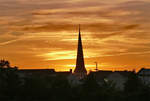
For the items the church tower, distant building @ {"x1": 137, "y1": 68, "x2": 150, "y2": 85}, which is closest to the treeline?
distant building @ {"x1": 137, "y1": 68, "x2": 150, "y2": 85}

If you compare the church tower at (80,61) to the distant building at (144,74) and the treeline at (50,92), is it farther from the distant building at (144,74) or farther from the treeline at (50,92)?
the treeline at (50,92)

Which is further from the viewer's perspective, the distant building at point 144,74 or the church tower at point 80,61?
the church tower at point 80,61

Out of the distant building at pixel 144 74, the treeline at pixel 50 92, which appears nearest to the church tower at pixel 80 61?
the distant building at pixel 144 74

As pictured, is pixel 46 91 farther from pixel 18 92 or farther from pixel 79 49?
pixel 79 49

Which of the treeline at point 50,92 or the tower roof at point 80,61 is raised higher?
the tower roof at point 80,61

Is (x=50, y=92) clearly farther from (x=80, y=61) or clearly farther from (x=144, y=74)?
(x=80, y=61)

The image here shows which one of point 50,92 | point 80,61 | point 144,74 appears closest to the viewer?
point 50,92

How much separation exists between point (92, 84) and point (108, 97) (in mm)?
5744

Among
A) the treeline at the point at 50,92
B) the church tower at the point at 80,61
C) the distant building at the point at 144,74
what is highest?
the church tower at the point at 80,61

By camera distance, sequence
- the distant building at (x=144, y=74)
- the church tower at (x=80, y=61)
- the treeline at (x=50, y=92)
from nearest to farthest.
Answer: the treeline at (x=50, y=92), the distant building at (x=144, y=74), the church tower at (x=80, y=61)

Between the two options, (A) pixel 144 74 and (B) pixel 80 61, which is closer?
(A) pixel 144 74

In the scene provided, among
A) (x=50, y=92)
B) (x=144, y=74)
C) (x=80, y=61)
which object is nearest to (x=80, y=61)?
(x=80, y=61)

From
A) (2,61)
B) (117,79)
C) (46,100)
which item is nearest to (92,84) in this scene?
(46,100)

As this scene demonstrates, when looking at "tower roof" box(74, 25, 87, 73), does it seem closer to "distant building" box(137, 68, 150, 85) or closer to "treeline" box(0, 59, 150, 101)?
"distant building" box(137, 68, 150, 85)
